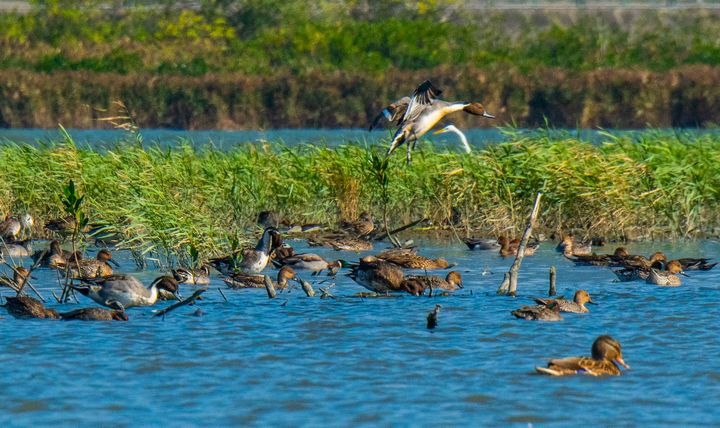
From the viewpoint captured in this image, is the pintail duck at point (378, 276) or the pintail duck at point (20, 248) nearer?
the pintail duck at point (378, 276)

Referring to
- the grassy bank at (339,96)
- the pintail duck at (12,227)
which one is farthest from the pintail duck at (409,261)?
the grassy bank at (339,96)

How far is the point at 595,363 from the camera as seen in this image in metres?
9.77

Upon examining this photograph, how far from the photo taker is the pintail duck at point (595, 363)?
9.70 meters

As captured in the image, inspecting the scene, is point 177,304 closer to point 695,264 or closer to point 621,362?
point 621,362

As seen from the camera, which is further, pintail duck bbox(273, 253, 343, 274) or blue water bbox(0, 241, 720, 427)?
pintail duck bbox(273, 253, 343, 274)

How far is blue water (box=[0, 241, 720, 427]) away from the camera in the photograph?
8781 millimetres

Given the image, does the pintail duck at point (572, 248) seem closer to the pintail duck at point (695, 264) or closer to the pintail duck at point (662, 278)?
the pintail duck at point (695, 264)

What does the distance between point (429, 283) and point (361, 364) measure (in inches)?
140

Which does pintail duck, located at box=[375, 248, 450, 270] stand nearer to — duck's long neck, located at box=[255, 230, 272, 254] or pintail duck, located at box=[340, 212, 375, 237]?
duck's long neck, located at box=[255, 230, 272, 254]

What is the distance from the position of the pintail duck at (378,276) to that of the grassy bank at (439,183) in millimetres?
4567

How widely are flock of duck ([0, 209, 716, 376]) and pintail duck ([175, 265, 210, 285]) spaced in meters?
0.01

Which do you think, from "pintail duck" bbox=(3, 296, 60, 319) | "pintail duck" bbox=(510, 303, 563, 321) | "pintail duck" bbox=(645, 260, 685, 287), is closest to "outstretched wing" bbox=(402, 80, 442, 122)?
"pintail duck" bbox=(645, 260, 685, 287)

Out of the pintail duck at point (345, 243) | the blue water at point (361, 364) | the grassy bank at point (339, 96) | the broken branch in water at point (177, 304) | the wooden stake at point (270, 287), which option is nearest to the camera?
the blue water at point (361, 364)

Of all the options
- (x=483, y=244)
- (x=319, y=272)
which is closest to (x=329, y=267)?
(x=319, y=272)
